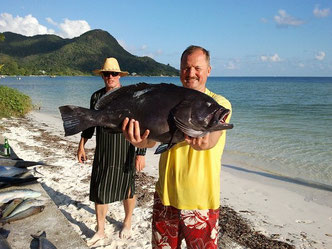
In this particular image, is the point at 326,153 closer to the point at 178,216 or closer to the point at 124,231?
the point at 124,231

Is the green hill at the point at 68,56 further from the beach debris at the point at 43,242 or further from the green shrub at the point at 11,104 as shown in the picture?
the beach debris at the point at 43,242

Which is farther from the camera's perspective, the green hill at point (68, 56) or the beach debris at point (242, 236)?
the green hill at point (68, 56)

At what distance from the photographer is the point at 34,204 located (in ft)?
12.4

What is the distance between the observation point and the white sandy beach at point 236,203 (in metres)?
4.62

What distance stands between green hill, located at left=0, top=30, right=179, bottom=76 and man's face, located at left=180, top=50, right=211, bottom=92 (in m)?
129

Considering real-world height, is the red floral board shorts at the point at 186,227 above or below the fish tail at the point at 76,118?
below

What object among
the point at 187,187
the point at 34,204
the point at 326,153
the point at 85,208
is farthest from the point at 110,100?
the point at 326,153

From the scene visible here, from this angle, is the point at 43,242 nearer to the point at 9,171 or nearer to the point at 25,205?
the point at 25,205

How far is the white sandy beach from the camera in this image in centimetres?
462

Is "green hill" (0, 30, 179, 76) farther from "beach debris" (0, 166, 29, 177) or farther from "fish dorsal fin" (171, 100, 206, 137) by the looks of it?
"fish dorsal fin" (171, 100, 206, 137)

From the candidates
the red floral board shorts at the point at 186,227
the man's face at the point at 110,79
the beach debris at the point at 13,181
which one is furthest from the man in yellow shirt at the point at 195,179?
the beach debris at the point at 13,181

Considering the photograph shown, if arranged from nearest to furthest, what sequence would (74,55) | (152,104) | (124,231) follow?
(152,104)
(124,231)
(74,55)

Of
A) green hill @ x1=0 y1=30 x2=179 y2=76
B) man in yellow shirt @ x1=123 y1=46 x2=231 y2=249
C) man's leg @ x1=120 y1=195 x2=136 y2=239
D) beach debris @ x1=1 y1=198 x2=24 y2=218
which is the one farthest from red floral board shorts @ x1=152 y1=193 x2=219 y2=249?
green hill @ x1=0 y1=30 x2=179 y2=76

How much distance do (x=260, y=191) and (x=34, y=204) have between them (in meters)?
5.10
